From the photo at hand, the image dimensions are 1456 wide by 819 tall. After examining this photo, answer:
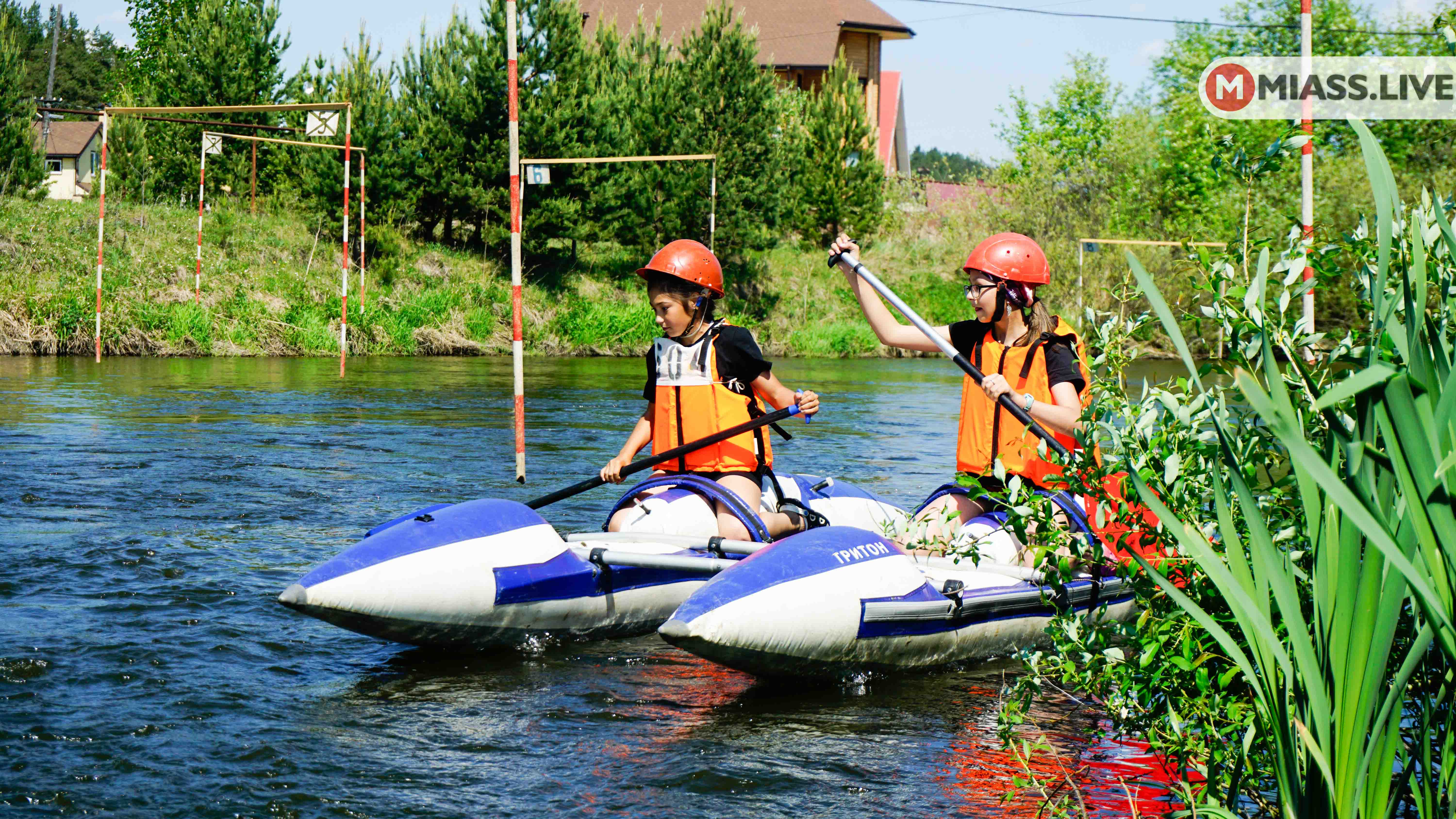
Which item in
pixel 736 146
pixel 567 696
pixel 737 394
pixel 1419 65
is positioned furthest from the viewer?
pixel 1419 65

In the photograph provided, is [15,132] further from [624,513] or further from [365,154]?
[624,513]

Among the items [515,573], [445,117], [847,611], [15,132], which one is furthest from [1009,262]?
[15,132]

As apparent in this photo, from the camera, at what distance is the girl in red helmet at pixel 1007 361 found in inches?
208

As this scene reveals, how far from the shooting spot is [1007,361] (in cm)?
545

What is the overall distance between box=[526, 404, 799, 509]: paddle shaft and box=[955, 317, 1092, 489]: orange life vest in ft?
2.32

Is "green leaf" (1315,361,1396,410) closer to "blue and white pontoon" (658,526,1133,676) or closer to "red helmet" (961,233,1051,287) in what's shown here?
"blue and white pontoon" (658,526,1133,676)

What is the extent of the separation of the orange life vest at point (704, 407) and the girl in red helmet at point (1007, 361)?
728 millimetres

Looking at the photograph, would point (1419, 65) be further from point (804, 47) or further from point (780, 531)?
point (780, 531)

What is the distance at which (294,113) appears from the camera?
1129 inches

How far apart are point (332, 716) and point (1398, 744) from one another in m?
3.07

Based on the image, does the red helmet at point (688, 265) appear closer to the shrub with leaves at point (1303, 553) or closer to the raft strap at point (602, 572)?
the raft strap at point (602, 572)

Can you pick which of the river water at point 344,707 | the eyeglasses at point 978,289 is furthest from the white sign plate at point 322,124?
the eyeglasses at point 978,289

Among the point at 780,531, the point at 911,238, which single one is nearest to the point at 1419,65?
the point at 911,238

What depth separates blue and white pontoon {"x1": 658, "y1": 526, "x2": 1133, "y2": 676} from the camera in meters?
4.31
